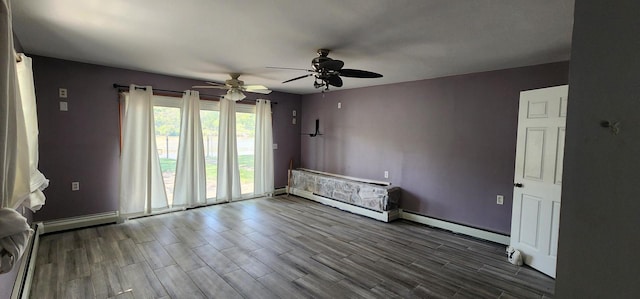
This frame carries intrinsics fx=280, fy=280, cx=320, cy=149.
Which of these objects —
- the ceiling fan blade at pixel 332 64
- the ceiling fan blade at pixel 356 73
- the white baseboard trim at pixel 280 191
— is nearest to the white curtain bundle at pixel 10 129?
the ceiling fan blade at pixel 332 64

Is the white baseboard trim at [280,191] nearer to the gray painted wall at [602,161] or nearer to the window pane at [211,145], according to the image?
the window pane at [211,145]

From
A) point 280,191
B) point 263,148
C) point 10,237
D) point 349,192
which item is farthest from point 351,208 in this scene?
point 10,237

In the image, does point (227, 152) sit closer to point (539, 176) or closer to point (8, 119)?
point (8, 119)

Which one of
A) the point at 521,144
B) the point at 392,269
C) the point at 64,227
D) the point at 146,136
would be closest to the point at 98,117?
the point at 146,136

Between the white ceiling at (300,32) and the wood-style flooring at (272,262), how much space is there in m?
2.34

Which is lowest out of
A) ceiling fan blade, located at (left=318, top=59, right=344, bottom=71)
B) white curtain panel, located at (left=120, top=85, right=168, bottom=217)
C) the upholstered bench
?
the upholstered bench

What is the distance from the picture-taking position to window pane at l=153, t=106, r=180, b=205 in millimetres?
4699

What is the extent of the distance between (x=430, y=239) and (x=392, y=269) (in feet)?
3.84

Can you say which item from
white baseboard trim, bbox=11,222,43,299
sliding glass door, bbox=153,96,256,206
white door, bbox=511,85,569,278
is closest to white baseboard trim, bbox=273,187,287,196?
sliding glass door, bbox=153,96,256,206

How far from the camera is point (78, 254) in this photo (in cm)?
321

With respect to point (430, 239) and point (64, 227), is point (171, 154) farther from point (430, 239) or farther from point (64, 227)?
point (430, 239)

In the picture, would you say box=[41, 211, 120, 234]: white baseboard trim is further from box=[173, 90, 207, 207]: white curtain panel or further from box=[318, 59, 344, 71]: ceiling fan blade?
box=[318, 59, 344, 71]: ceiling fan blade

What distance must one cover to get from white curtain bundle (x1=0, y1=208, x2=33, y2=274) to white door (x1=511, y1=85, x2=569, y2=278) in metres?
3.90

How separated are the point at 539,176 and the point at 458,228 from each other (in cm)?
146
